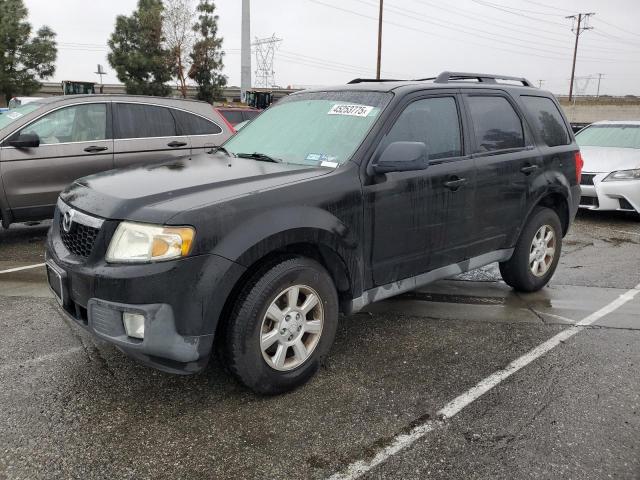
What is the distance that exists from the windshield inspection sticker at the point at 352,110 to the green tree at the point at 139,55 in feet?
116

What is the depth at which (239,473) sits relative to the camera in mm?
2447

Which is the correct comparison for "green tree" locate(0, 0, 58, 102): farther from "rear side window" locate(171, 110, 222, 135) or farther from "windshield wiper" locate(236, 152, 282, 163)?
"windshield wiper" locate(236, 152, 282, 163)

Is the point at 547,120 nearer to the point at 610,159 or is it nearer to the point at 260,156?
the point at 260,156

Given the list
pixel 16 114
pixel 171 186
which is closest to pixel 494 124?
pixel 171 186

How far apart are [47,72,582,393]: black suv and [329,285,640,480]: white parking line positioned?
0.72m

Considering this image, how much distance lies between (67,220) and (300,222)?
1.33 m

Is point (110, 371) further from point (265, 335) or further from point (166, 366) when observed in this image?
point (265, 335)

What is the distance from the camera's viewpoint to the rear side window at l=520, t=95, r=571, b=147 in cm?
473

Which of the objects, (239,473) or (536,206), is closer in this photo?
(239,473)

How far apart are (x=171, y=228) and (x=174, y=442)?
1.05 metres

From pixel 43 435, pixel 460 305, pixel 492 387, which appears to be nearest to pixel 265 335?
pixel 43 435

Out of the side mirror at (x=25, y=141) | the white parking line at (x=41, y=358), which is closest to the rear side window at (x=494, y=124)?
the white parking line at (x=41, y=358)

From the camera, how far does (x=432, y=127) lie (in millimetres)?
3838

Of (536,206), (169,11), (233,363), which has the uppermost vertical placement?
(169,11)
